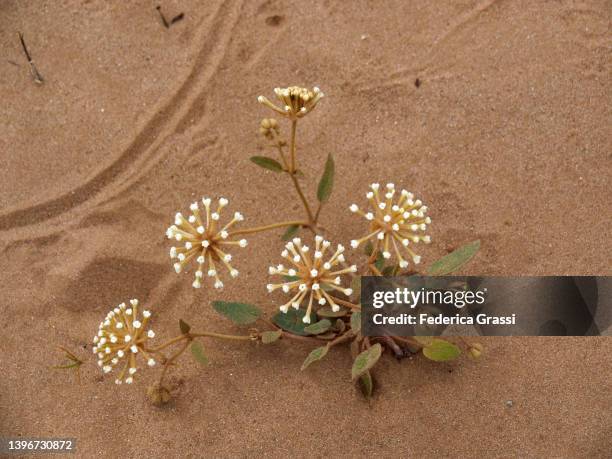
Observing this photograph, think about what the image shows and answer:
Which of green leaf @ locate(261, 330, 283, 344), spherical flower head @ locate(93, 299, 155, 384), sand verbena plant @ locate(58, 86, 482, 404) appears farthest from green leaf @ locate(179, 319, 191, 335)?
green leaf @ locate(261, 330, 283, 344)

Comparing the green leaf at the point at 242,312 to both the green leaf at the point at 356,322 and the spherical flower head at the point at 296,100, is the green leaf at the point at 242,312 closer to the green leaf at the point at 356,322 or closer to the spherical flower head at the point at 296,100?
the green leaf at the point at 356,322

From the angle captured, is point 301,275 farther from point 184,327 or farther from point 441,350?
point 441,350

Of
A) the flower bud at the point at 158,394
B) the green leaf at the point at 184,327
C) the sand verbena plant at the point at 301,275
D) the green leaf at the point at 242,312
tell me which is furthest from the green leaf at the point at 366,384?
the flower bud at the point at 158,394

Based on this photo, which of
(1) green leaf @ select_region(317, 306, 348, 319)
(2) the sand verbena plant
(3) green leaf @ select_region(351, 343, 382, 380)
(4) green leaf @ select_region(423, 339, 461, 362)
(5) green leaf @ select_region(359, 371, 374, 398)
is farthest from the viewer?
(5) green leaf @ select_region(359, 371, 374, 398)

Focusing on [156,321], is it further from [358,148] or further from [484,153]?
[484,153]

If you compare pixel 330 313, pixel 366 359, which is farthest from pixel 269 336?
pixel 366 359

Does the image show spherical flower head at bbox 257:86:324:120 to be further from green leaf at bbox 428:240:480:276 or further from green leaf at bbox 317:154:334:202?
green leaf at bbox 428:240:480:276

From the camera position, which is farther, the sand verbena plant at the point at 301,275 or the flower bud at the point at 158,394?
the flower bud at the point at 158,394
